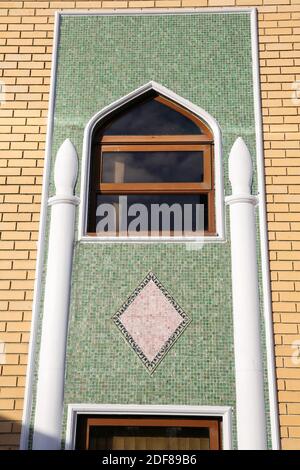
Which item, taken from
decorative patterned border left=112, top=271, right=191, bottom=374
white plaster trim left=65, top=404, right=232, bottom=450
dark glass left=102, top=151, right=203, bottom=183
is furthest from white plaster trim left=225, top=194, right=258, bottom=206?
white plaster trim left=65, top=404, right=232, bottom=450

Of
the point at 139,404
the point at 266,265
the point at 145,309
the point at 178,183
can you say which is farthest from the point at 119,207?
the point at 139,404

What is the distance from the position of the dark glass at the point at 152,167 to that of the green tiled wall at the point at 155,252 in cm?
32

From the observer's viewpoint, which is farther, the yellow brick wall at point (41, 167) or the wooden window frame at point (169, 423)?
the yellow brick wall at point (41, 167)

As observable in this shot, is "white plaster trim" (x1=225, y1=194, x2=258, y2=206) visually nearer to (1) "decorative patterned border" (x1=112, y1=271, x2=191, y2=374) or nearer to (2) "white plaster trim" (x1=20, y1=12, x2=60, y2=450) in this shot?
(1) "decorative patterned border" (x1=112, y1=271, x2=191, y2=374)

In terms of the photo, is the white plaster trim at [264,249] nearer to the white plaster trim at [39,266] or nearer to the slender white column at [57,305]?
the slender white column at [57,305]

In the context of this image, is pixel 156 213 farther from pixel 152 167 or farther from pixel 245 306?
pixel 245 306

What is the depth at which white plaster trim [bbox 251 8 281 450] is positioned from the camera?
14.5 ft

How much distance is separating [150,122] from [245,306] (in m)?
2.06

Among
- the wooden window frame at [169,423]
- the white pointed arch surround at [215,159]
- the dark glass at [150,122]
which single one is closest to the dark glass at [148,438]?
the wooden window frame at [169,423]

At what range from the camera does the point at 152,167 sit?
532cm

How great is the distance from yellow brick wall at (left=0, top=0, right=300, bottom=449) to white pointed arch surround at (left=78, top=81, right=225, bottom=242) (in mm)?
426

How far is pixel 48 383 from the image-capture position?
4527 mm

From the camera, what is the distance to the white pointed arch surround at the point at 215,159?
4934 mm

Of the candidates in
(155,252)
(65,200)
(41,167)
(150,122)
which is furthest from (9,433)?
(150,122)
